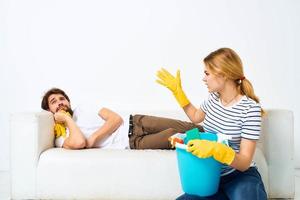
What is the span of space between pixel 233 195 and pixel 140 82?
61.7 inches

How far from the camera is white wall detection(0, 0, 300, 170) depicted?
285 centimetres

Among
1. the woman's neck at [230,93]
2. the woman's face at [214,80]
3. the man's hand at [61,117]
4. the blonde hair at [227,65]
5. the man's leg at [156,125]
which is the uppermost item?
Answer: the blonde hair at [227,65]

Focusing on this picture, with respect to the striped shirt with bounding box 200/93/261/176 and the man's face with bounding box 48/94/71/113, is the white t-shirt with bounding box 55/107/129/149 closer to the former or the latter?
the man's face with bounding box 48/94/71/113

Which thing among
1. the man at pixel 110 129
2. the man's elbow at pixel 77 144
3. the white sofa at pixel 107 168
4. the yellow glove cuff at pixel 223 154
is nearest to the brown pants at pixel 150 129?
the man at pixel 110 129

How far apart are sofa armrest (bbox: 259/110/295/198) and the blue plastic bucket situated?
69 centimetres

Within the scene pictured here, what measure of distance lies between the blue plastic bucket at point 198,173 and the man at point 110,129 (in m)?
0.62

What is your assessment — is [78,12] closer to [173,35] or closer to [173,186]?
[173,35]

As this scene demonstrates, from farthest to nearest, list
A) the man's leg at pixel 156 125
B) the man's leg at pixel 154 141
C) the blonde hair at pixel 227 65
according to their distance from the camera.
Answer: the man's leg at pixel 156 125, the man's leg at pixel 154 141, the blonde hair at pixel 227 65

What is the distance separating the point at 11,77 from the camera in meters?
2.90

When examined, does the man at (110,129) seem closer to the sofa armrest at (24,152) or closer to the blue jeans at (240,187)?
the sofa armrest at (24,152)

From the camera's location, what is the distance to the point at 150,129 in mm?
2178

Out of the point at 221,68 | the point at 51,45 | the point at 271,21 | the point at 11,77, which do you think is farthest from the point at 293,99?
the point at 11,77

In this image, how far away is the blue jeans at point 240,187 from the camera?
1382 millimetres

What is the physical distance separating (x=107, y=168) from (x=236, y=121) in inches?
29.2
